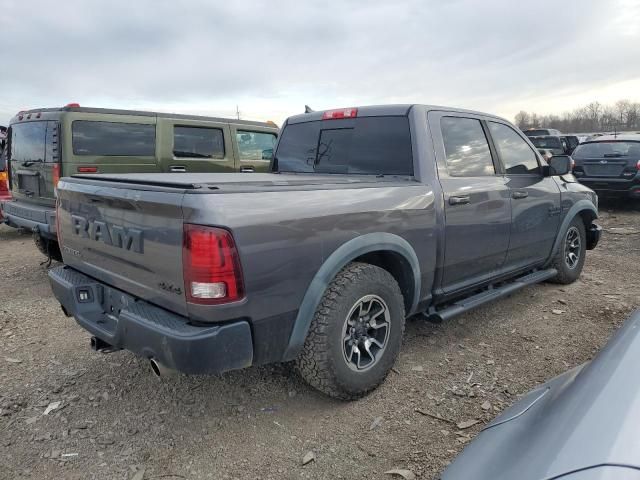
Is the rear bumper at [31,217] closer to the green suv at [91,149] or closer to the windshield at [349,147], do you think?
the green suv at [91,149]

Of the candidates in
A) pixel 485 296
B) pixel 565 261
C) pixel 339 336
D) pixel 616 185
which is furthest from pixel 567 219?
pixel 616 185

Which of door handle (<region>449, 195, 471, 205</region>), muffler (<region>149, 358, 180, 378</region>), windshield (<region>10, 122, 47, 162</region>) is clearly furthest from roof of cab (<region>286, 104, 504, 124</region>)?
windshield (<region>10, 122, 47, 162</region>)

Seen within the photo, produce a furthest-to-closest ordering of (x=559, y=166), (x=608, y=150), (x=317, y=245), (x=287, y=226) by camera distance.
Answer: (x=608, y=150)
(x=559, y=166)
(x=317, y=245)
(x=287, y=226)

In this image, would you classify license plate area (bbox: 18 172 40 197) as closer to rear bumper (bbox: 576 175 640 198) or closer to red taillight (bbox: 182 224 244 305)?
red taillight (bbox: 182 224 244 305)

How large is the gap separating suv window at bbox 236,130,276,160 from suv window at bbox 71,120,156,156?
152cm

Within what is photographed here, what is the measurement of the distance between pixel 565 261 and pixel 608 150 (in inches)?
255

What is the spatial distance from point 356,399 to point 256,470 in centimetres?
79

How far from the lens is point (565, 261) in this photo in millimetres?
5039

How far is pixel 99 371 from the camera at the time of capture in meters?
3.40

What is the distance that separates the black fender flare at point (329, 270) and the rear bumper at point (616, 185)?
28.7 ft

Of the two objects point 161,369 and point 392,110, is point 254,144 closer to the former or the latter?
point 392,110

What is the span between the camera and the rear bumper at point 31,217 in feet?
17.4

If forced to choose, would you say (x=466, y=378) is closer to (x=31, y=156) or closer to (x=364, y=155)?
(x=364, y=155)

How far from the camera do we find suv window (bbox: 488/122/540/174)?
414 cm
